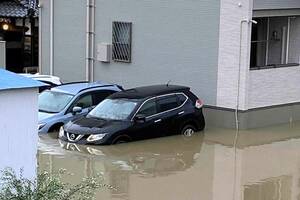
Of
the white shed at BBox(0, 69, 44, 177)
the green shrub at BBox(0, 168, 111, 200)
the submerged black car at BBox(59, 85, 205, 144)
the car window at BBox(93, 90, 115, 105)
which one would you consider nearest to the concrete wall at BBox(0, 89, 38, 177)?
the white shed at BBox(0, 69, 44, 177)

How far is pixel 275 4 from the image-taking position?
2139cm

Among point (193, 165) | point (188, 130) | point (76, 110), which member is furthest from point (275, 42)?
point (193, 165)

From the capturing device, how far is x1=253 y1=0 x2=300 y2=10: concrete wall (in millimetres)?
20953

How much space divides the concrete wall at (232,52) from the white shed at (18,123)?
1228 centimetres

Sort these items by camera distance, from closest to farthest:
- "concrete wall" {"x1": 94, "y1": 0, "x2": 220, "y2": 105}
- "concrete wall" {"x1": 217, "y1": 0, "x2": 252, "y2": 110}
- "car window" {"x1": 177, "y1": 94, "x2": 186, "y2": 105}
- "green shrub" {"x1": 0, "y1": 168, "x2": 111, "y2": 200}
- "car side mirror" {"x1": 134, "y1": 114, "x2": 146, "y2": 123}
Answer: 1. "green shrub" {"x1": 0, "y1": 168, "x2": 111, "y2": 200}
2. "car side mirror" {"x1": 134, "y1": 114, "x2": 146, "y2": 123}
3. "car window" {"x1": 177, "y1": 94, "x2": 186, "y2": 105}
4. "concrete wall" {"x1": 217, "y1": 0, "x2": 252, "y2": 110}
5. "concrete wall" {"x1": 94, "y1": 0, "x2": 220, "y2": 105}

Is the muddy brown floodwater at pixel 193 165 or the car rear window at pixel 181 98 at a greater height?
the car rear window at pixel 181 98

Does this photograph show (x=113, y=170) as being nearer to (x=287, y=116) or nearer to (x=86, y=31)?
(x=287, y=116)

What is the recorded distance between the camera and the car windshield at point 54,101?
65.4ft

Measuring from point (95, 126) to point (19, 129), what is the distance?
29.8 ft

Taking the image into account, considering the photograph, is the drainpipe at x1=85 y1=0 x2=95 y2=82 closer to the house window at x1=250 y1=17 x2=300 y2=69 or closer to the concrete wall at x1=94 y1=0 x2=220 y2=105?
the concrete wall at x1=94 y1=0 x2=220 y2=105

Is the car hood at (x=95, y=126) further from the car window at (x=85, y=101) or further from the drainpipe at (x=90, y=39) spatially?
the drainpipe at (x=90, y=39)

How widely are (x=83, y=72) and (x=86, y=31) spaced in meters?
1.46

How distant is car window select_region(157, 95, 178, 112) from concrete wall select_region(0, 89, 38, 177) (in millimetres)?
10044

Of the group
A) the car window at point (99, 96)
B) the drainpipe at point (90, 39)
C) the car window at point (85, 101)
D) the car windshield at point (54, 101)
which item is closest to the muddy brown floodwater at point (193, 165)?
the car windshield at point (54, 101)
